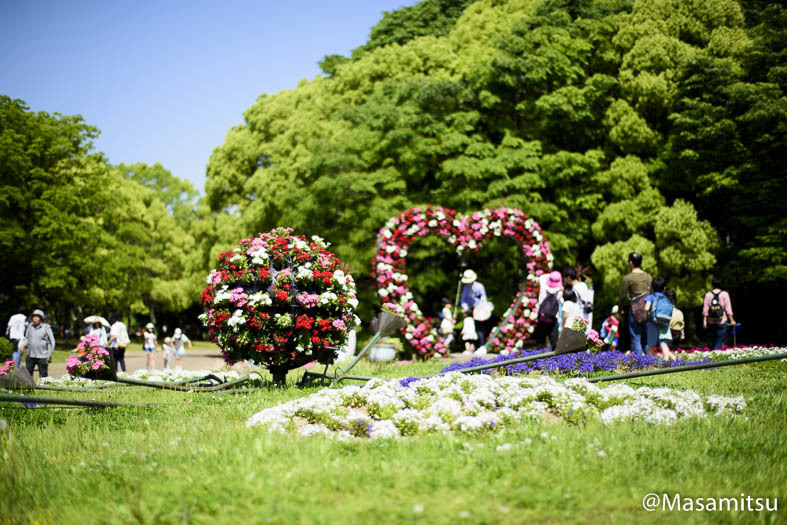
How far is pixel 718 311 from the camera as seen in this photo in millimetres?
13961

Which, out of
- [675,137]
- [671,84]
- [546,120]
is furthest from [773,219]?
[546,120]

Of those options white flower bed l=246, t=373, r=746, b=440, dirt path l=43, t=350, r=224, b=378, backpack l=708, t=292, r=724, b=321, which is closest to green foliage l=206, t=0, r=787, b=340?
backpack l=708, t=292, r=724, b=321

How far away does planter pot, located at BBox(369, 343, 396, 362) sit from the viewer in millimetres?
16266

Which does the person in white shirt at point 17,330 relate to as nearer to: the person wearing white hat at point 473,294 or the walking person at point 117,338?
the walking person at point 117,338

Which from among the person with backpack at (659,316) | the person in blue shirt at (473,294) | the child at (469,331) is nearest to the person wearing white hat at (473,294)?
the person in blue shirt at (473,294)

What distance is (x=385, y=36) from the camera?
3050 centimetres

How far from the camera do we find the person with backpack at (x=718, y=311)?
45.5 feet

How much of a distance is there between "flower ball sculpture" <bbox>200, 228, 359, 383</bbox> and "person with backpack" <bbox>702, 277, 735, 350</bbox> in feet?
30.0

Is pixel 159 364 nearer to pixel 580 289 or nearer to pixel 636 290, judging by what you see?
pixel 580 289

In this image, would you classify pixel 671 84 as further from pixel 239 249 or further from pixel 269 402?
pixel 269 402

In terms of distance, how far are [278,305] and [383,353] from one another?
830 centimetres

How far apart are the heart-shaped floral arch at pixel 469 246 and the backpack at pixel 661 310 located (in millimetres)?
4968

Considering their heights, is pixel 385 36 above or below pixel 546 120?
above

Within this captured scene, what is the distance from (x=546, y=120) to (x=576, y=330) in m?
16.0
